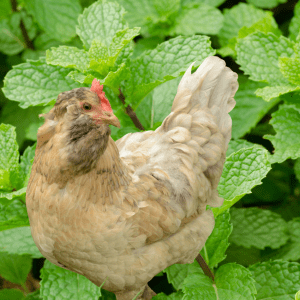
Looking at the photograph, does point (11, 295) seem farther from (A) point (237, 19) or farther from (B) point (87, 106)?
(A) point (237, 19)

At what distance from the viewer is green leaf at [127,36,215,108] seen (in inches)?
60.6

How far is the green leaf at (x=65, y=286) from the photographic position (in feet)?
4.49

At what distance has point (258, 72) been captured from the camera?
64.7 inches

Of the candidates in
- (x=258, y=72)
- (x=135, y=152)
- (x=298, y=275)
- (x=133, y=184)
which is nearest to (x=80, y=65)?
(x=135, y=152)

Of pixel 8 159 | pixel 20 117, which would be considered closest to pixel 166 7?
pixel 20 117

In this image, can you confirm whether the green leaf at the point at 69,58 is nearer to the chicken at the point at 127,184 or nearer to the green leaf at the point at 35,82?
the green leaf at the point at 35,82

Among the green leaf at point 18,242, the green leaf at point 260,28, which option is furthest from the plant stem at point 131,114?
the green leaf at point 260,28

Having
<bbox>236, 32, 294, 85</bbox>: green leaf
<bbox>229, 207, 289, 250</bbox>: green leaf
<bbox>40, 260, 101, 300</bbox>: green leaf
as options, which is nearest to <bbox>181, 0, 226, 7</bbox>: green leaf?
<bbox>236, 32, 294, 85</bbox>: green leaf

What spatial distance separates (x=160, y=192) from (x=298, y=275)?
0.70 m

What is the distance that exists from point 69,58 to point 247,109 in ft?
3.06

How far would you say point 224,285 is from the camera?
1.44m

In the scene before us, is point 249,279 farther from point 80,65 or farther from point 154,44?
point 154,44

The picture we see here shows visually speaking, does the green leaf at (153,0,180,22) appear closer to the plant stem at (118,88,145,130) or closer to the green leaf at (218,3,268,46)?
the green leaf at (218,3,268,46)

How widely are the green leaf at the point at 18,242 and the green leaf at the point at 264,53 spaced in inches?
43.4
